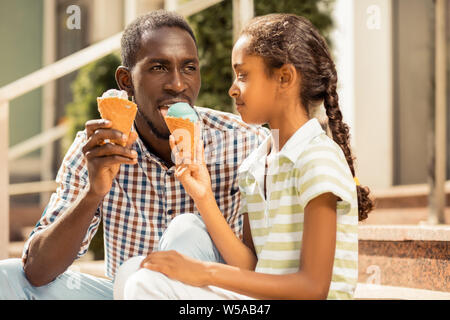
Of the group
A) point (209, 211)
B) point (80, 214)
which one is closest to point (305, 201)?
point (209, 211)

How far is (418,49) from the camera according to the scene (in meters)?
6.61

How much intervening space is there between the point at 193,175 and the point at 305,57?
568 mm

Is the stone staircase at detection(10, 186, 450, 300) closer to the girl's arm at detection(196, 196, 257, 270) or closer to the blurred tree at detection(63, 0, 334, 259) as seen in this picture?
the girl's arm at detection(196, 196, 257, 270)

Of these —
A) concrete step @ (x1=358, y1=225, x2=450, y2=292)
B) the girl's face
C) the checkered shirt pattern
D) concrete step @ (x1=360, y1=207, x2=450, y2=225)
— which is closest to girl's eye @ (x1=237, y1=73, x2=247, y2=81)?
the girl's face

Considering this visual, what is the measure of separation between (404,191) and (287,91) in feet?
11.0

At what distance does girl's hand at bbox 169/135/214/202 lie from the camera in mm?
2191

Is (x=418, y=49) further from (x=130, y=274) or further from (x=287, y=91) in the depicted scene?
(x=130, y=274)

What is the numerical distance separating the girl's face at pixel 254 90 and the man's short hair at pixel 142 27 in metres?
0.62

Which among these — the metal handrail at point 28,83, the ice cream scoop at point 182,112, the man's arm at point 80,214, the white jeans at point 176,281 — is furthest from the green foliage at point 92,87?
the white jeans at point 176,281

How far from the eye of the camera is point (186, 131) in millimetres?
2303

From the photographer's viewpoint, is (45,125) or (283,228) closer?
(283,228)

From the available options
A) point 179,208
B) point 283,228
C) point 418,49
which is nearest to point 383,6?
point 418,49

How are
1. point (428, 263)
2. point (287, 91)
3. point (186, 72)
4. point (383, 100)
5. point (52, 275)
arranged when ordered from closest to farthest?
point (287, 91), point (52, 275), point (186, 72), point (428, 263), point (383, 100)

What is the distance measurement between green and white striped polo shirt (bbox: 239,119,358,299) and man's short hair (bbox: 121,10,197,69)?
35.3 inches
